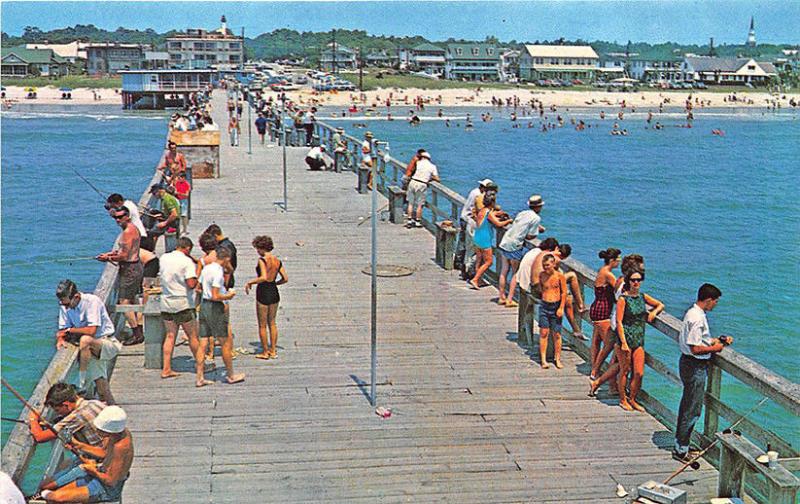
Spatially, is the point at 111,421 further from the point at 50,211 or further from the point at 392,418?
the point at 50,211

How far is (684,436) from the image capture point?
8.21 meters

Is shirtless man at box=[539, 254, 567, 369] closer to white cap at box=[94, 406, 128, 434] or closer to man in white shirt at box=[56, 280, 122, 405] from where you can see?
man in white shirt at box=[56, 280, 122, 405]

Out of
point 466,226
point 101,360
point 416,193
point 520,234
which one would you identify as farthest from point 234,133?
point 101,360

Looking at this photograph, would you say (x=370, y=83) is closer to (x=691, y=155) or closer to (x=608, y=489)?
(x=691, y=155)

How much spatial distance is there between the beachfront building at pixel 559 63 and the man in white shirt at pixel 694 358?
169m

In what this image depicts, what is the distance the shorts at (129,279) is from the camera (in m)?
11.5

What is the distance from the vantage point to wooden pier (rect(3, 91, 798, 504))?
25.5ft

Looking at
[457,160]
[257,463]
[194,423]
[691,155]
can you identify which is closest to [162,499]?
[257,463]

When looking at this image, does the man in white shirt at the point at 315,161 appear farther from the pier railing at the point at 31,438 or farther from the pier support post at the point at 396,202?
the pier railing at the point at 31,438

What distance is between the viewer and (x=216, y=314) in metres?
9.93

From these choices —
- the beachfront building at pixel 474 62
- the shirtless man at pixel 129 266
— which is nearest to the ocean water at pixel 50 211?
the shirtless man at pixel 129 266

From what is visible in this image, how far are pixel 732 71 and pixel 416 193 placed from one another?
6385 inches

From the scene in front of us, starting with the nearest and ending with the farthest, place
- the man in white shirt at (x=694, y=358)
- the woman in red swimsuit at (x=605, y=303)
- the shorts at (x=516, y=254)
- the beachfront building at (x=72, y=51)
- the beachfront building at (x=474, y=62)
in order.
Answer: the man in white shirt at (x=694, y=358) < the woman in red swimsuit at (x=605, y=303) < the shorts at (x=516, y=254) < the beachfront building at (x=474, y=62) < the beachfront building at (x=72, y=51)

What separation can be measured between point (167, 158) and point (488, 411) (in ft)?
39.1
